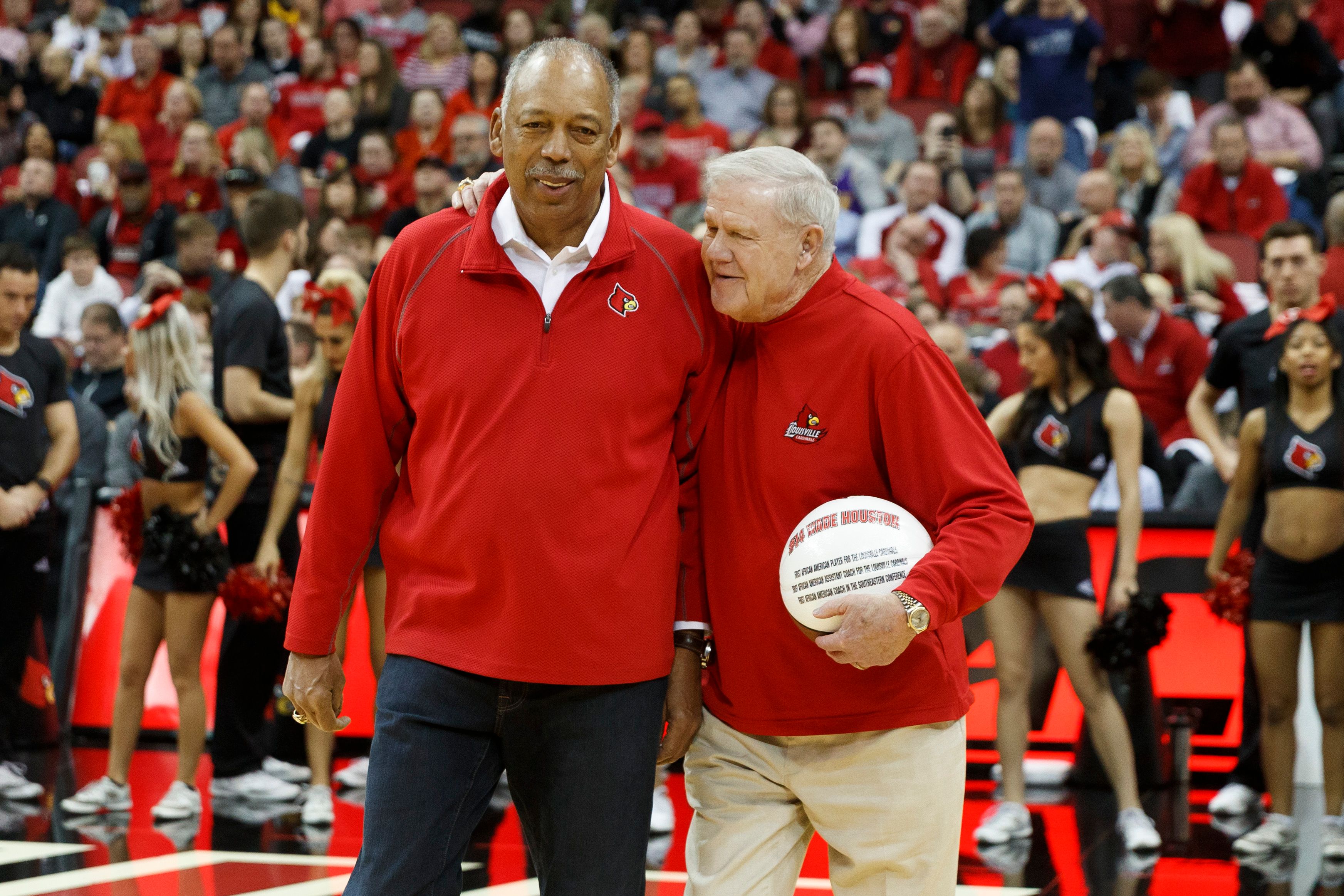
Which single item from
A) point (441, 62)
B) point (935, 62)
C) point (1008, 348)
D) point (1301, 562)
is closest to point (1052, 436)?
point (1301, 562)

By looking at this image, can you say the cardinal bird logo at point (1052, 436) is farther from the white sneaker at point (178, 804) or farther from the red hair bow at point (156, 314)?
the white sneaker at point (178, 804)

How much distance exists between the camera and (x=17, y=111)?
1588 centimetres

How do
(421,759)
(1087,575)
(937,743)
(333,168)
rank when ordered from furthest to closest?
(333,168) → (1087,575) → (937,743) → (421,759)

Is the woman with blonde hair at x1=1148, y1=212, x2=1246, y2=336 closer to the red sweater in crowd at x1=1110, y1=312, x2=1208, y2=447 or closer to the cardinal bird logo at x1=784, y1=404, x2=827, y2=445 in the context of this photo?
the red sweater in crowd at x1=1110, y1=312, x2=1208, y2=447

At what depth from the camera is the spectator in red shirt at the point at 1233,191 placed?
34.6 ft

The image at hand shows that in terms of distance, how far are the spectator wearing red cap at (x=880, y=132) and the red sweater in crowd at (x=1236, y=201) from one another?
99.4 inches

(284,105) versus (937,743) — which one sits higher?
(284,105)

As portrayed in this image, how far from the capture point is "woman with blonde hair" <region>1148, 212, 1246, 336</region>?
380 inches

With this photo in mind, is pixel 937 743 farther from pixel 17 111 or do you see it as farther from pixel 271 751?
pixel 17 111

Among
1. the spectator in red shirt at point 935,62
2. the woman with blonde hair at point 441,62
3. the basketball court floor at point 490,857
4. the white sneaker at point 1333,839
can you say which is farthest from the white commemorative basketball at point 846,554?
the woman with blonde hair at point 441,62

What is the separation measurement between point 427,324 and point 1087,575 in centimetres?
409

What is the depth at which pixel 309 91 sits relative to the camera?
14836 mm

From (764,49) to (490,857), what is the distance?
10064mm

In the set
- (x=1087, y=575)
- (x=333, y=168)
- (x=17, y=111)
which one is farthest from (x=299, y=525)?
(x=17, y=111)
